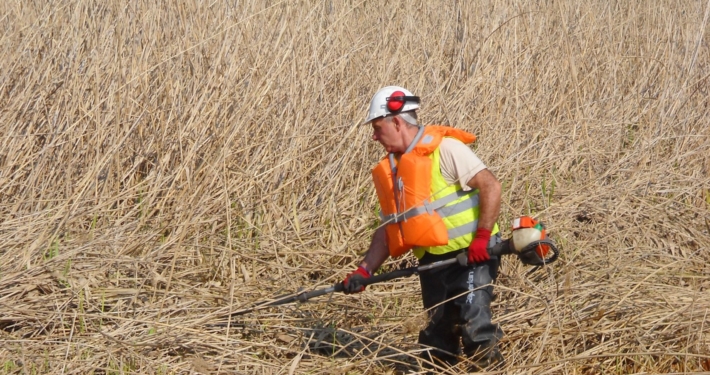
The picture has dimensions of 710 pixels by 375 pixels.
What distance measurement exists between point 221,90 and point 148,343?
6.04ft

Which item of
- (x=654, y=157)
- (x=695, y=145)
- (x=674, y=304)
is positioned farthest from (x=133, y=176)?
(x=695, y=145)

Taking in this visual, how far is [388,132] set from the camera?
3553mm

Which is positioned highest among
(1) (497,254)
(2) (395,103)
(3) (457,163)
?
(2) (395,103)

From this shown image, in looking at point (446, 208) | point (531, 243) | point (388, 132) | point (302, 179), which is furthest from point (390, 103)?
point (302, 179)

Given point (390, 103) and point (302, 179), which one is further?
point (302, 179)

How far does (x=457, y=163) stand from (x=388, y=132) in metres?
0.29

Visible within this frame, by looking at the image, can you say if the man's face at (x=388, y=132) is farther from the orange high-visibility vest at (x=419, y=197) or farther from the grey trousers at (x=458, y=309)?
the grey trousers at (x=458, y=309)

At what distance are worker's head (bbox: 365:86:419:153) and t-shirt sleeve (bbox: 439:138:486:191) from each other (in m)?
0.15

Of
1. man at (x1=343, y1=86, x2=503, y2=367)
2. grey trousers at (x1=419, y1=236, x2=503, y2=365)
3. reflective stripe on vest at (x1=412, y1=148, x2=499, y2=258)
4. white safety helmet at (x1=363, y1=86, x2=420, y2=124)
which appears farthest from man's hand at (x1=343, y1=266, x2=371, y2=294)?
white safety helmet at (x1=363, y1=86, x2=420, y2=124)

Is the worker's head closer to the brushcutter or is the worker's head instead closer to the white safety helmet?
the white safety helmet

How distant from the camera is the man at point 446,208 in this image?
11.4 feet

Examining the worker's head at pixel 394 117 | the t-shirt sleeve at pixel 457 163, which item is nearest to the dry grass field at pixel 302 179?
the t-shirt sleeve at pixel 457 163

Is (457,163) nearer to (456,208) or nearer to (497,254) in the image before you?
(456,208)

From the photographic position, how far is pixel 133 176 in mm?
4781
